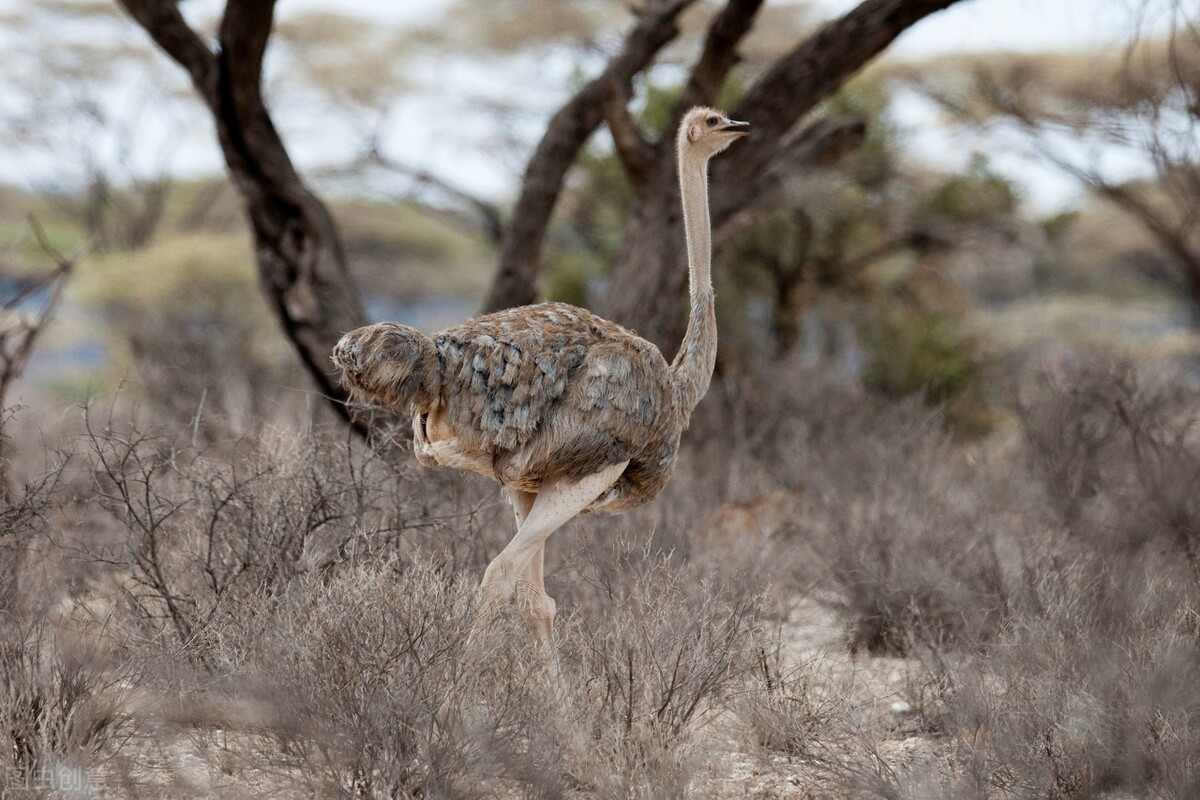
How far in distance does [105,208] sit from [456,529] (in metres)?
18.1

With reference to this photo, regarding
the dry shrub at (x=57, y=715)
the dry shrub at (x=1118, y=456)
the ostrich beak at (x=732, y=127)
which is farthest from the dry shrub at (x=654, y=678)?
the dry shrub at (x=1118, y=456)

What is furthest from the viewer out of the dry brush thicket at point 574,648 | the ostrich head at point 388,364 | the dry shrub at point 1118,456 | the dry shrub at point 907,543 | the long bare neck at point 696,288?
the dry shrub at point 1118,456

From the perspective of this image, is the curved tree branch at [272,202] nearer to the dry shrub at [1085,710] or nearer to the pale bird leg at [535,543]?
the pale bird leg at [535,543]

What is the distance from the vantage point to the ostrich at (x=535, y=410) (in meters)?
3.70

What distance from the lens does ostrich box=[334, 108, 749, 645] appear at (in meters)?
3.70

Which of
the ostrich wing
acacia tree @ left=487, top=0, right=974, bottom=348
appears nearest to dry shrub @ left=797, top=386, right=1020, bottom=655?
acacia tree @ left=487, top=0, right=974, bottom=348

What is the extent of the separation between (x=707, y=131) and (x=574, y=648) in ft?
5.20

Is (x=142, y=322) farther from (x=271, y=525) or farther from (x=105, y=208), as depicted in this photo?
(x=271, y=525)

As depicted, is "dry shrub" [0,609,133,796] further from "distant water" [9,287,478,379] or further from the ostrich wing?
"distant water" [9,287,478,379]

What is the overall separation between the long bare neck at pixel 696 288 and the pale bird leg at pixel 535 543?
372 millimetres

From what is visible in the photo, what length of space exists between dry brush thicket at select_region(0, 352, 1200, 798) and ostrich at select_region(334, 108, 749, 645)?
0.21 metres

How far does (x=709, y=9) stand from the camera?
14.7m

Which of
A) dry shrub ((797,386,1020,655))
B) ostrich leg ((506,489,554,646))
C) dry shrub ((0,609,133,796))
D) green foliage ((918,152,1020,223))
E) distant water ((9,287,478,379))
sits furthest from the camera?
distant water ((9,287,478,379))

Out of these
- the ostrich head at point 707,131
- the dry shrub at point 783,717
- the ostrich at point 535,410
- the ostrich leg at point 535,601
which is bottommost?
the dry shrub at point 783,717
